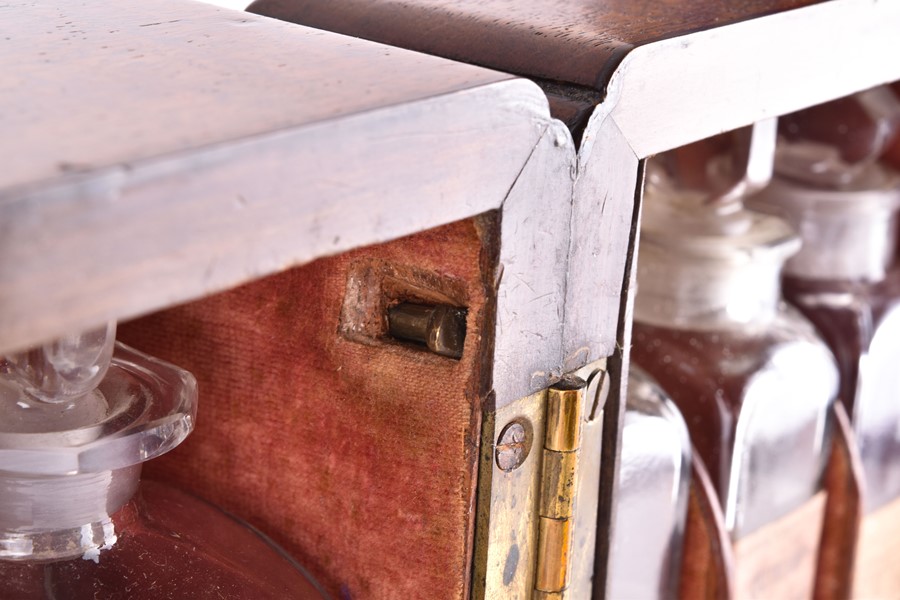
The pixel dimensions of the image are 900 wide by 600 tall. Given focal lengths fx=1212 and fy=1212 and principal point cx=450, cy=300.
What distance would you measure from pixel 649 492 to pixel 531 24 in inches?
12.8

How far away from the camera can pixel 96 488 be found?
538 millimetres

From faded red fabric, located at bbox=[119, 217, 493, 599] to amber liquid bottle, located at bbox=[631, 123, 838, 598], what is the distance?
14.3 inches

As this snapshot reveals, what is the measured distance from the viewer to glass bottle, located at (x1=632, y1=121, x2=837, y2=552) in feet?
2.83

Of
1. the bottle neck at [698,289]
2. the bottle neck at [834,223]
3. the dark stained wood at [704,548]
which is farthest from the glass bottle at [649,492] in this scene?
the bottle neck at [834,223]

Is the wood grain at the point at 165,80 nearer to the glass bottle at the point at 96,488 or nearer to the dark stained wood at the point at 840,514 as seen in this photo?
the glass bottle at the point at 96,488

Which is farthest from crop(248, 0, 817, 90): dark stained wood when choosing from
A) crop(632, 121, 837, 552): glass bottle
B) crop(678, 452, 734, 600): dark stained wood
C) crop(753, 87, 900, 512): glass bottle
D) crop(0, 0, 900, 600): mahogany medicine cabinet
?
crop(753, 87, 900, 512): glass bottle

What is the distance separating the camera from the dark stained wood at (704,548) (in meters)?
0.83

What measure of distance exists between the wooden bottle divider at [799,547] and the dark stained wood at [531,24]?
0.33 m

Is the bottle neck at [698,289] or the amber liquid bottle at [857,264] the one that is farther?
the amber liquid bottle at [857,264]

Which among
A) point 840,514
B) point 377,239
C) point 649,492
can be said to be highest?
point 377,239

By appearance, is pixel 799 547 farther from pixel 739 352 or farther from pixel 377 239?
pixel 377 239

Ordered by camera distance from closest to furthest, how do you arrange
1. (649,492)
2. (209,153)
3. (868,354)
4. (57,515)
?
(209,153) → (57,515) → (649,492) → (868,354)

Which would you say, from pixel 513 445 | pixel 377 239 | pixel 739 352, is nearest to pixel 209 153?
pixel 377 239

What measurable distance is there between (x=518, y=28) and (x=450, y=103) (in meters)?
0.17
